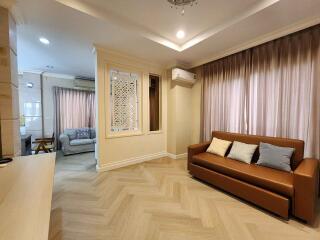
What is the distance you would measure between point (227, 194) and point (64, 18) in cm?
356

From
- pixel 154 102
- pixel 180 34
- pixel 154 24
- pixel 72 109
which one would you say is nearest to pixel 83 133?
pixel 72 109

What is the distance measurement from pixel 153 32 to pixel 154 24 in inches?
9.6

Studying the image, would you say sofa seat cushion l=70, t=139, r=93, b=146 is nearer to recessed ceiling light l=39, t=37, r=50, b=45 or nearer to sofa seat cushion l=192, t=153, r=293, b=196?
recessed ceiling light l=39, t=37, r=50, b=45

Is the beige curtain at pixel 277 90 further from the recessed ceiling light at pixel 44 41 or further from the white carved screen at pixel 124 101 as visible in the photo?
the recessed ceiling light at pixel 44 41

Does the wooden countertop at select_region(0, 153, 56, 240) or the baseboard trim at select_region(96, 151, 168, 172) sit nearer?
the wooden countertop at select_region(0, 153, 56, 240)

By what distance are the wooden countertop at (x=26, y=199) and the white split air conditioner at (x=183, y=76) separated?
3117mm

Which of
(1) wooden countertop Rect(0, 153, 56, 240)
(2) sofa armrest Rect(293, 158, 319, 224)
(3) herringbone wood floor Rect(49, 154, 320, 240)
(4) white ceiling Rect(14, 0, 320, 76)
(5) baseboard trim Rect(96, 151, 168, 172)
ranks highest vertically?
(4) white ceiling Rect(14, 0, 320, 76)

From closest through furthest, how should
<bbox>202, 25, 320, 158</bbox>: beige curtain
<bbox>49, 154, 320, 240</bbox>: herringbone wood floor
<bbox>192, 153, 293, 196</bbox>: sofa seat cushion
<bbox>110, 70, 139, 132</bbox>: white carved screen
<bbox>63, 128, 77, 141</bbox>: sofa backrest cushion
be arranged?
<bbox>49, 154, 320, 240</bbox>: herringbone wood floor
<bbox>192, 153, 293, 196</bbox>: sofa seat cushion
<bbox>202, 25, 320, 158</bbox>: beige curtain
<bbox>110, 70, 139, 132</bbox>: white carved screen
<bbox>63, 128, 77, 141</bbox>: sofa backrest cushion

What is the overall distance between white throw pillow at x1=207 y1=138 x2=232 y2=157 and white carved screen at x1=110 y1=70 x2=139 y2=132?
6.00 ft

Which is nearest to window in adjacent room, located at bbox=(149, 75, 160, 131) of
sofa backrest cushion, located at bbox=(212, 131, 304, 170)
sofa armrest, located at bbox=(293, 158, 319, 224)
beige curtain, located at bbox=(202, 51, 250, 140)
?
beige curtain, located at bbox=(202, 51, 250, 140)

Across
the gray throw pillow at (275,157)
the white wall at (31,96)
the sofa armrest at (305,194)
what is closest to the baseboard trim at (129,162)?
the gray throw pillow at (275,157)

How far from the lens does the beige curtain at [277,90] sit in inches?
93.9

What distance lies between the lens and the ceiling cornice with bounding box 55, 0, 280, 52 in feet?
6.82

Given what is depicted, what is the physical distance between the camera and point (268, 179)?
2.00 meters
